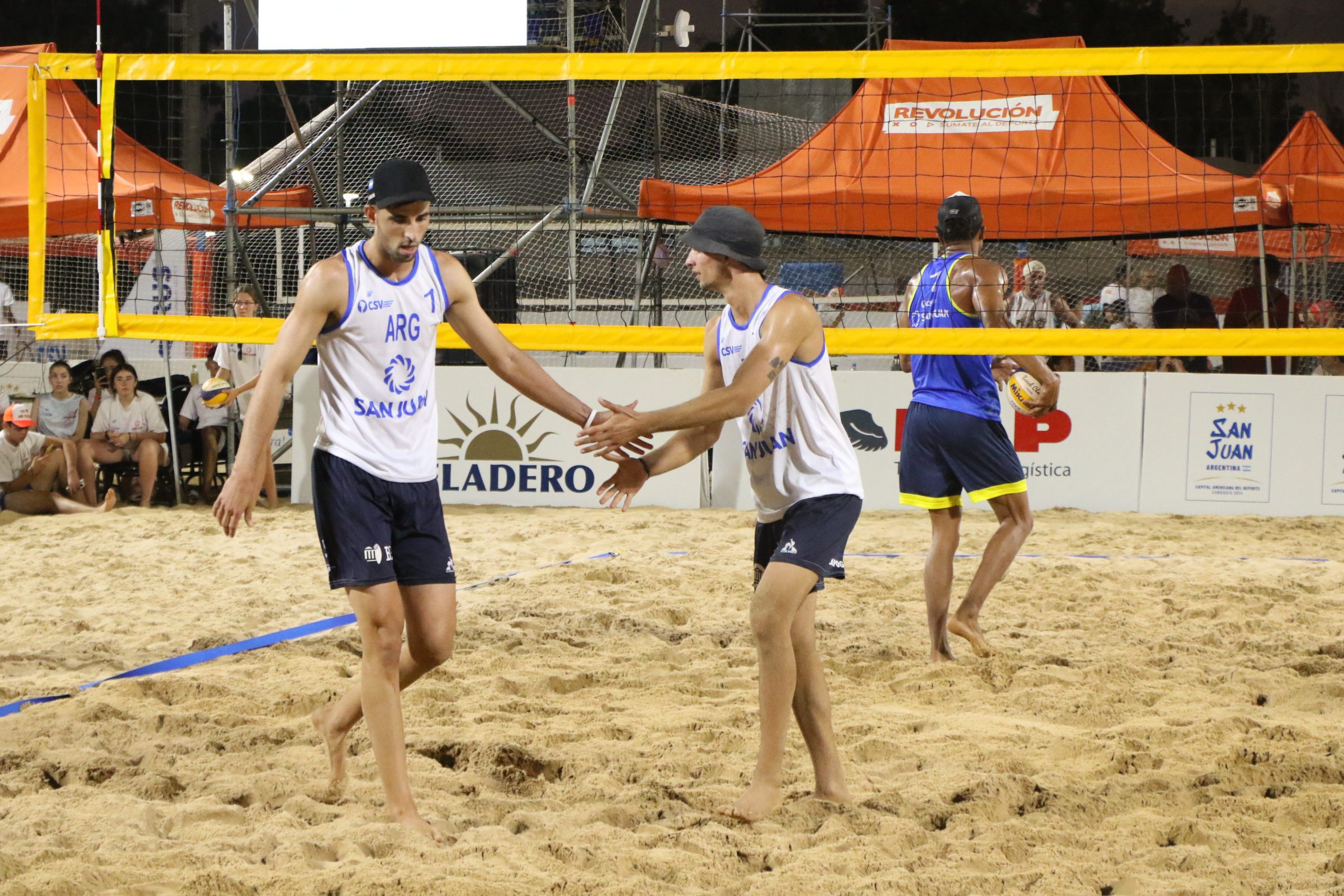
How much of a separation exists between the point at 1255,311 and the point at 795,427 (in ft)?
28.1

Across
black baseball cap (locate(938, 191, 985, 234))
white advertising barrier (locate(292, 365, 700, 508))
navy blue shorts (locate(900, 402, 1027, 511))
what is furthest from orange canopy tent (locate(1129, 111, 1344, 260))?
navy blue shorts (locate(900, 402, 1027, 511))

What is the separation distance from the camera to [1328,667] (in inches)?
185

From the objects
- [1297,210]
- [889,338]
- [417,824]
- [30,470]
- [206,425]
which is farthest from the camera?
[1297,210]

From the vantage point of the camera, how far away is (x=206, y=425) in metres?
9.77

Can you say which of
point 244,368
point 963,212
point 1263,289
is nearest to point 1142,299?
point 1263,289

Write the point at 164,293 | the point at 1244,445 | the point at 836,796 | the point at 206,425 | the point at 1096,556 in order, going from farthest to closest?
the point at 164,293 < the point at 206,425 < the point at 1244,445 < the point at 1096,556 < the point at 836,796

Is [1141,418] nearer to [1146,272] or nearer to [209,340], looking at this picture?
[1146,272]

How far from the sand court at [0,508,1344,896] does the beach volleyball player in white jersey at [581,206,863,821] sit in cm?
26

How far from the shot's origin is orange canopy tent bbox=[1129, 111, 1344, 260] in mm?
9875

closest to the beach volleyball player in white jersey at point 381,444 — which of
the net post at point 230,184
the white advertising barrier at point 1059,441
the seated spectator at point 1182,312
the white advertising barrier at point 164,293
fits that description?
the white advertising barrier at point 1059,441

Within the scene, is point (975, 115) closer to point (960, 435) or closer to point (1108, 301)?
point (1108, 301)

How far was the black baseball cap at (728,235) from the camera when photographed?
319 centimetres

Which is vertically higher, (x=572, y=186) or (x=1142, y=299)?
(x=572, y=186)

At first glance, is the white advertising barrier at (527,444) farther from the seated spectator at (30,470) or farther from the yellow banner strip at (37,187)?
the yellow banner strip at (37,187)
